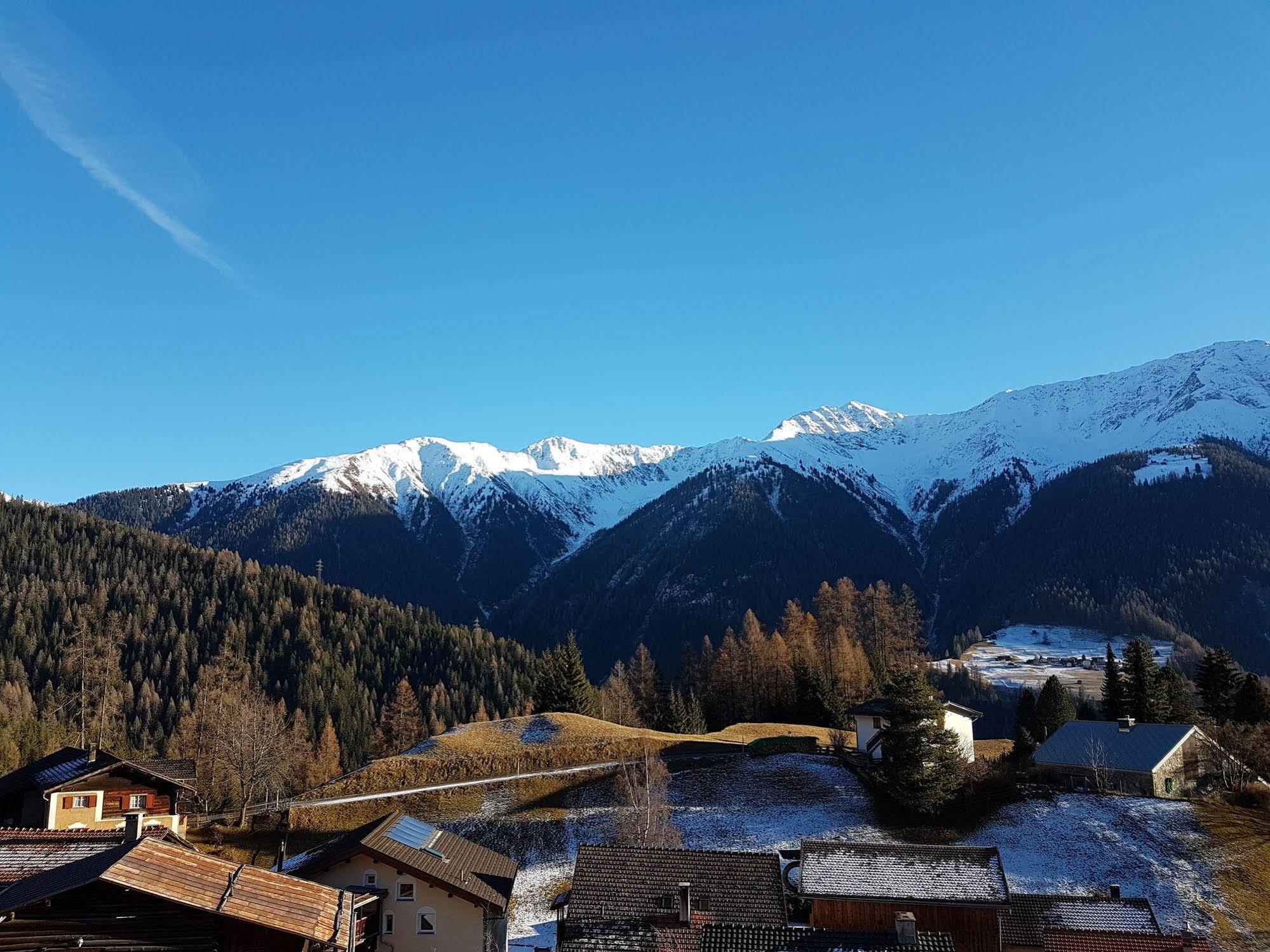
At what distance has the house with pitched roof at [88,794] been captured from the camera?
46469 millimetres

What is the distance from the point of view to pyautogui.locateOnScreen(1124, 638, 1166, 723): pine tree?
77125mm

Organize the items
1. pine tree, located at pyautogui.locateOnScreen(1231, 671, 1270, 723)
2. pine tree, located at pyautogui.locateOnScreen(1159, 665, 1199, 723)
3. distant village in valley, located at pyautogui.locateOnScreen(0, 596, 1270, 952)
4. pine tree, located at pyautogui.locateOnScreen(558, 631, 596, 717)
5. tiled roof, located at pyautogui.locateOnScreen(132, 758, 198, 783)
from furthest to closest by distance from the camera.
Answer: pine tree, located at pyautogui.locateOnScreen(558, 631, 596, 717)
pine tree, located at pyautogui.locateOnScreen(1159, 665, 1199, 723)
pine tree, located at pyautogui.locateOnScreen(1231, 671, 1270, 723)
tiled roof, located at pyautogui.locateOnScreen(132, 758, 198, 783)
distant village in valley, located at pyautogui.locateOnScreen(0, 596, 1270, 952)

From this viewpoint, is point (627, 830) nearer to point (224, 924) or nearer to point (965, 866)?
point (965, 866)

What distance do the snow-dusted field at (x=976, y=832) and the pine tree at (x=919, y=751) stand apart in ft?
9.95

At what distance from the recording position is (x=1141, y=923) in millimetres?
37656

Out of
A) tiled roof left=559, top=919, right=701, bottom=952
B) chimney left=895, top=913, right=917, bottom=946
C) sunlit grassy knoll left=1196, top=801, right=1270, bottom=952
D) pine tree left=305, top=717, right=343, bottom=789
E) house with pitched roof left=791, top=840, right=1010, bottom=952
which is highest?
chimney left=895, top=913, right=917, bottom=946

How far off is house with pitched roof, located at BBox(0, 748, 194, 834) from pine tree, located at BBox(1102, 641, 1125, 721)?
76.8m

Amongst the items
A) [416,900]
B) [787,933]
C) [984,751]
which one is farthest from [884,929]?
[984,751]

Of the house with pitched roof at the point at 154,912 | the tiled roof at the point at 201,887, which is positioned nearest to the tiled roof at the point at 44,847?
the house with pitched roof at the point at 154,912

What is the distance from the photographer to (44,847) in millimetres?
31641

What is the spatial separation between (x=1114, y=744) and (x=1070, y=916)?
117ft

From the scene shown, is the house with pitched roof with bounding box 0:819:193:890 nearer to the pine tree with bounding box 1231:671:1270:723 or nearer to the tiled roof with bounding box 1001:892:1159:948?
the tiled roof with bounding box 1001:892:1159:948

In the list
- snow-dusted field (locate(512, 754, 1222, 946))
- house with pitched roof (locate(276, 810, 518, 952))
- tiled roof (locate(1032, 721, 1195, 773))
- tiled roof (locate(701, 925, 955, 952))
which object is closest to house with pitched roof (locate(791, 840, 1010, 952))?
tiled roof (locate(701, 925, 955, 952))

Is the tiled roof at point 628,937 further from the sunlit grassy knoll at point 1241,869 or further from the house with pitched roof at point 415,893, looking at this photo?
the sunlit grassy knoll at point 1241,869
